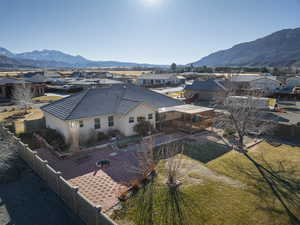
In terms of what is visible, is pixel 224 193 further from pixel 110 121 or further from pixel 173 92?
pixel 173 92

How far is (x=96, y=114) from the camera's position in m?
18.5

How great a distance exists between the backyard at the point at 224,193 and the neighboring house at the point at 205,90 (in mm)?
24786

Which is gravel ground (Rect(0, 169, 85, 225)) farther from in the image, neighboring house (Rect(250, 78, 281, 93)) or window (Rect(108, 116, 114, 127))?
neighboring house (Rect(250, 78, 281, 93))

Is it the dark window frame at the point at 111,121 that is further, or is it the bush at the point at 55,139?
the dark window frame at the point at 111,121

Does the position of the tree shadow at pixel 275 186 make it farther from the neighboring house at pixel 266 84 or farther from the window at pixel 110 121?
the neighboring house at pixel 266 84

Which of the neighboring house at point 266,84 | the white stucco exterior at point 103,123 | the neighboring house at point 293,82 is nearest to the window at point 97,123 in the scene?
the white stucco exterior at point 103,123

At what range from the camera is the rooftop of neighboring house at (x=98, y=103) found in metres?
18.3

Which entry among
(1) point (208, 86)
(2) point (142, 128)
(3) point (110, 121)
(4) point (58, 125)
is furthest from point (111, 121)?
(1) point (208, 86)

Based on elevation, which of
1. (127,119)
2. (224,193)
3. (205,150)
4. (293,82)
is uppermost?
(293,82)

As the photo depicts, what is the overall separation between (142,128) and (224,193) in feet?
35.1

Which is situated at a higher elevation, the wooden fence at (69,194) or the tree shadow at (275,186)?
the wooden fence at (69,194)

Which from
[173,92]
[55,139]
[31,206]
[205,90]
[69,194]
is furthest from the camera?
[173,92]

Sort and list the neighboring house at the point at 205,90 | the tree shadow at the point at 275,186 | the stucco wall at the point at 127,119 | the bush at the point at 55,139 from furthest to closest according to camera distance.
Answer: the neighboring house at the point at 205,90, the stucco wall at the point at 127,119, the bush at the point at 55,139, the tree shadow at the point at 275,186

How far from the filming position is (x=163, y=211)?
9367 millimetres
